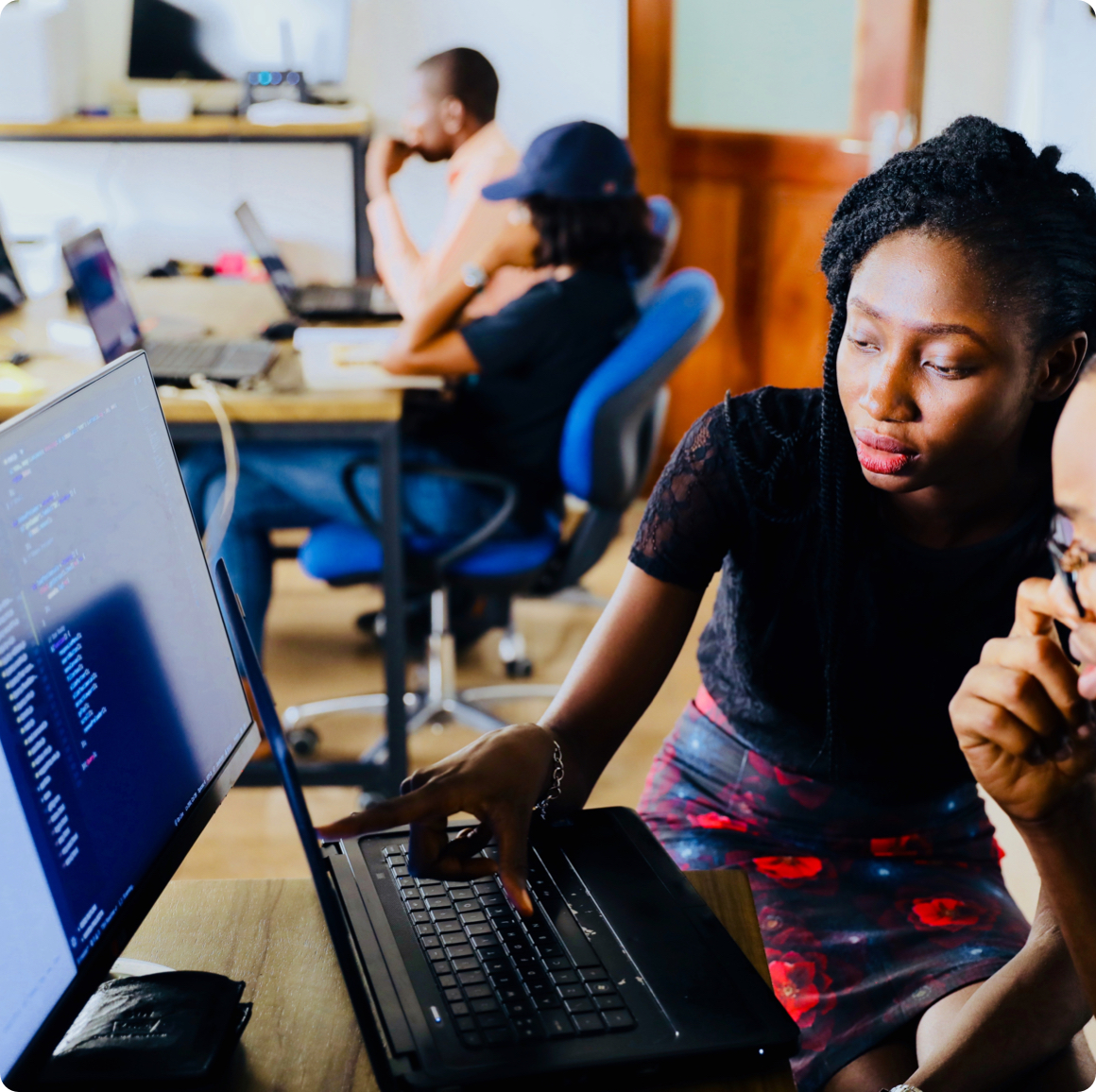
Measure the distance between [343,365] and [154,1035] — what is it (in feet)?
4.94

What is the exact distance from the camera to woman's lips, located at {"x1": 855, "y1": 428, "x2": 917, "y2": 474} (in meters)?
0.93

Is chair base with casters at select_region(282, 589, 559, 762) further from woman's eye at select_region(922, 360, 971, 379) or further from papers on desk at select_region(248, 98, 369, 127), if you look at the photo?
papers on desk at select_region(248, 98, 369, 127)

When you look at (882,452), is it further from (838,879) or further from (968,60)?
(968,60)

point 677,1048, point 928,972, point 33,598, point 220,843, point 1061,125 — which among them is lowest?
point 220,843

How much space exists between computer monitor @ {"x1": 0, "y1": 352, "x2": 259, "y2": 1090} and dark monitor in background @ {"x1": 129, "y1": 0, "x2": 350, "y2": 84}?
3.18 m

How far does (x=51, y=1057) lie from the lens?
67 cm

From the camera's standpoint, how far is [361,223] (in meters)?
3.73

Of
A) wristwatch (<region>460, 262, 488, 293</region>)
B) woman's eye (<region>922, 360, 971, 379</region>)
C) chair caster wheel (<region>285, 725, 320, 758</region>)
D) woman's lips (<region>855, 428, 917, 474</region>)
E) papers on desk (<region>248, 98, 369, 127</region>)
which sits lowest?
chair caster wheel (<region>285, 725, 320, 758</region>)

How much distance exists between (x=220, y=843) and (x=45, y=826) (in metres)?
1.58

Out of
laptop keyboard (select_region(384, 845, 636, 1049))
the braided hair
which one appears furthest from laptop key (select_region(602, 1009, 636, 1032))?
the braided hair

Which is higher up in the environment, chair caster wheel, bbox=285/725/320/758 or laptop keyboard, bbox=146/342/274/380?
laptop keyboard, bbox=146/342/274/380

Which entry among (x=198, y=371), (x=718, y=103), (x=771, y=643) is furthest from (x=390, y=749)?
(x=718, y=103)

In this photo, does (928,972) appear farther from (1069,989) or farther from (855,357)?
(855,357)

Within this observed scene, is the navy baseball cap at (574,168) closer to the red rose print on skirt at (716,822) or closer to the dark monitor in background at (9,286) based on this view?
the dark monitor in background at (9,286)
